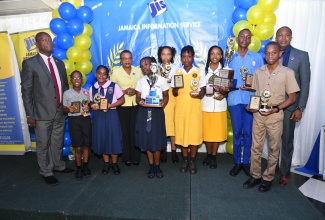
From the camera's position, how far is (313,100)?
12.4 ft

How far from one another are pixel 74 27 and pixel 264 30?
2783mm

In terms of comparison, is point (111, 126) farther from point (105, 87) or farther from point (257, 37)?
point (257, 37)

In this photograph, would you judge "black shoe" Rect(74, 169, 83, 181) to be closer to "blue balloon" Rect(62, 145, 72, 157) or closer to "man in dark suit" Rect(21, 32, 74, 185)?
"man in dark suit" Rect(21, 32, 74, 185)

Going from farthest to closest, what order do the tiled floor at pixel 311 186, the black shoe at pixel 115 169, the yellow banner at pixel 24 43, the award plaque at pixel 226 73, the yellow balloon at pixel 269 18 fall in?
1. the yellow banner at pixel 24 43
2. the black shoe at pixel 115 169
3. the yellow balloon at pixel 269 18
4. the award plaque at pixel 226 73
5. the tiled floor at pixel 311 186

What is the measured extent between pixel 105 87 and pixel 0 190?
6.42 feet

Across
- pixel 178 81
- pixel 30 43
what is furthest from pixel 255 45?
pixel 30 43

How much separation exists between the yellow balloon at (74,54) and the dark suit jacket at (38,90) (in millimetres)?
589

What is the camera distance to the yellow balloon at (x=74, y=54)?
3.69 m

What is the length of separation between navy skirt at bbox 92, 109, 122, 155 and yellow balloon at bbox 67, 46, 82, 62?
1009 mm

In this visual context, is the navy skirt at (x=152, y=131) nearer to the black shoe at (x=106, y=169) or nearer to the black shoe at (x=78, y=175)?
the black shoe at (x=106, y=169)

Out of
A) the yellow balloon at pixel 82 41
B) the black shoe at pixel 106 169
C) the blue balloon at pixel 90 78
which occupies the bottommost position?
the black shoe at pixel 106 169

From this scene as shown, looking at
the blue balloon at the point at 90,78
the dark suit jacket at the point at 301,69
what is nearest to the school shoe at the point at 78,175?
the blue balloon at the point at 90,78

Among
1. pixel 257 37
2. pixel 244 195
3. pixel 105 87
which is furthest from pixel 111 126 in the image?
pixel 257 37

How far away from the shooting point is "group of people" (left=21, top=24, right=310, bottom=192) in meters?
2.99
